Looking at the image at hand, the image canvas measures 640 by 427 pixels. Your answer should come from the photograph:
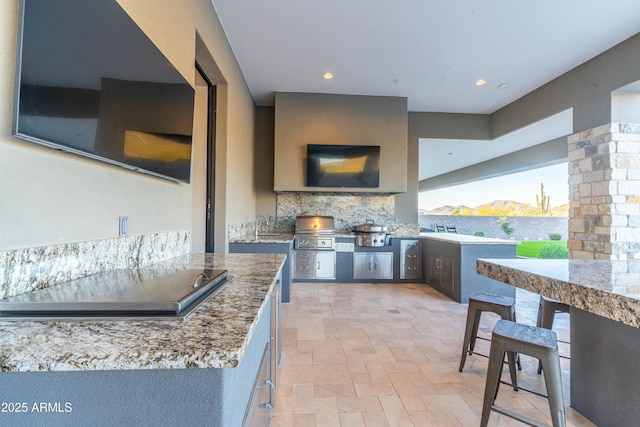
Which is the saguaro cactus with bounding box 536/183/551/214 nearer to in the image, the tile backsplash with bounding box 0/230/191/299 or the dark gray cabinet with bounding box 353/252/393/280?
the dark gray cabinet with bounding box 353/252/393/280

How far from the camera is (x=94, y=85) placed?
107cm

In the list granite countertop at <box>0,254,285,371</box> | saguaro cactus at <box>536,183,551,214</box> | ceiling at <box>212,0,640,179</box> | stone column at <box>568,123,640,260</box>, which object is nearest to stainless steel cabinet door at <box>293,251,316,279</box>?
ceiling at <box>212,0,640,179</box>

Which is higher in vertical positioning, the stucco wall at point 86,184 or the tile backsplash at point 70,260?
the stucco wall at point 86,184

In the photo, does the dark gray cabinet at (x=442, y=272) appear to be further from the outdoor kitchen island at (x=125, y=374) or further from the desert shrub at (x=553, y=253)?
the desert shrub at (x=553, y=253)

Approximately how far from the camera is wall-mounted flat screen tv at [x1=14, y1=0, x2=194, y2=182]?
0.85m

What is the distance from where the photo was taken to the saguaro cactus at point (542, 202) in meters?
10.3

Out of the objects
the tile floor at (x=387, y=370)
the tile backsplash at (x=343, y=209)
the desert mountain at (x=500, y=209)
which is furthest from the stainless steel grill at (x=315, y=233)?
the desert mountain at (x=500, y=209)

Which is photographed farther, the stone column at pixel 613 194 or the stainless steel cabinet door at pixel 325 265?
the stainless steel cabinet door at pixel 325 265

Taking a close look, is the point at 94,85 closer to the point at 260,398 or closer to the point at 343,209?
the point at 260,398

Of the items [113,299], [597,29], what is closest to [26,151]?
[113,299]

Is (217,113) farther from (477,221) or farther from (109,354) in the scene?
(477,221)

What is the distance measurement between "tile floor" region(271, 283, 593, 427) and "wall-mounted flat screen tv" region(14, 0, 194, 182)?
166cm

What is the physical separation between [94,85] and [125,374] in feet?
3.33

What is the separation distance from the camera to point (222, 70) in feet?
9.62
